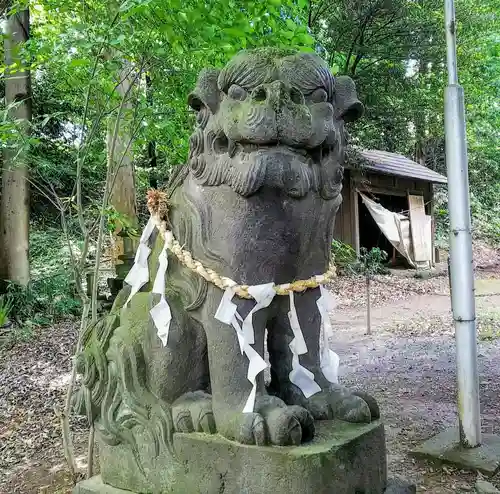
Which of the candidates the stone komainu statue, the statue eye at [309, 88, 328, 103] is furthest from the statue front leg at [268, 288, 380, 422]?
the statue eye at [309, 88, 328, 103]

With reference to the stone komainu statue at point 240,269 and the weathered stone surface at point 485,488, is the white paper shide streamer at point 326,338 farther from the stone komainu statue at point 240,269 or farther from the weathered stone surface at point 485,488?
the weathered stone surface at point 485,488

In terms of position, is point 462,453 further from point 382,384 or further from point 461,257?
point 382,384

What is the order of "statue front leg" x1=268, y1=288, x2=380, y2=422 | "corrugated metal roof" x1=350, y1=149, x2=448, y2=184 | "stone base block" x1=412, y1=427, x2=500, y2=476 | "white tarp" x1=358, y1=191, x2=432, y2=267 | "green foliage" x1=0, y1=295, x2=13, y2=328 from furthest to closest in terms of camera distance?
"white tarp" x1=358, y1=191, x2=432, y2=267 < "corrugated metal roof" x1=350, y1=149, x2=448, y2=184 < "green foliage" x1=0, y1=295, x2=13, y2=328 < "stone base block" x1=412, y1=427, x2=500, y2=476 < "statue front leg" x1=268, y1=288, x2=380, y2=422

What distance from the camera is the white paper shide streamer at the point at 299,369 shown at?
5.65 ft

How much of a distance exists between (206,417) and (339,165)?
2.81 feet

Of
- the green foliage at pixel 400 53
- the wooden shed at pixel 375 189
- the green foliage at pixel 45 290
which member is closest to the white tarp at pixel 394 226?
the wooden shed at pixel 375 189

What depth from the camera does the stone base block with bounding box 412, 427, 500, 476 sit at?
9.92ft

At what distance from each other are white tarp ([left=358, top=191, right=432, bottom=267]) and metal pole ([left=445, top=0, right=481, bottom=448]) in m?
9.25

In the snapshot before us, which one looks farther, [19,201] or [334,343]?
[19,201]

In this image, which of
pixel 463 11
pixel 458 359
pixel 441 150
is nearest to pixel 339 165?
pixel 458 359

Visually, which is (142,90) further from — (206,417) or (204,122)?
(206,417)

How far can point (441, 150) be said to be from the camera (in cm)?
1688

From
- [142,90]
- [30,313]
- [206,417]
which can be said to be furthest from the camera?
[30,313]

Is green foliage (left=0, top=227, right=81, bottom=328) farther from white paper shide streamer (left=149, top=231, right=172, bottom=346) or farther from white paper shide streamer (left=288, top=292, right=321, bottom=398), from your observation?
white paper shide streamer (left=288, top=292, right=321, bottom=398)
